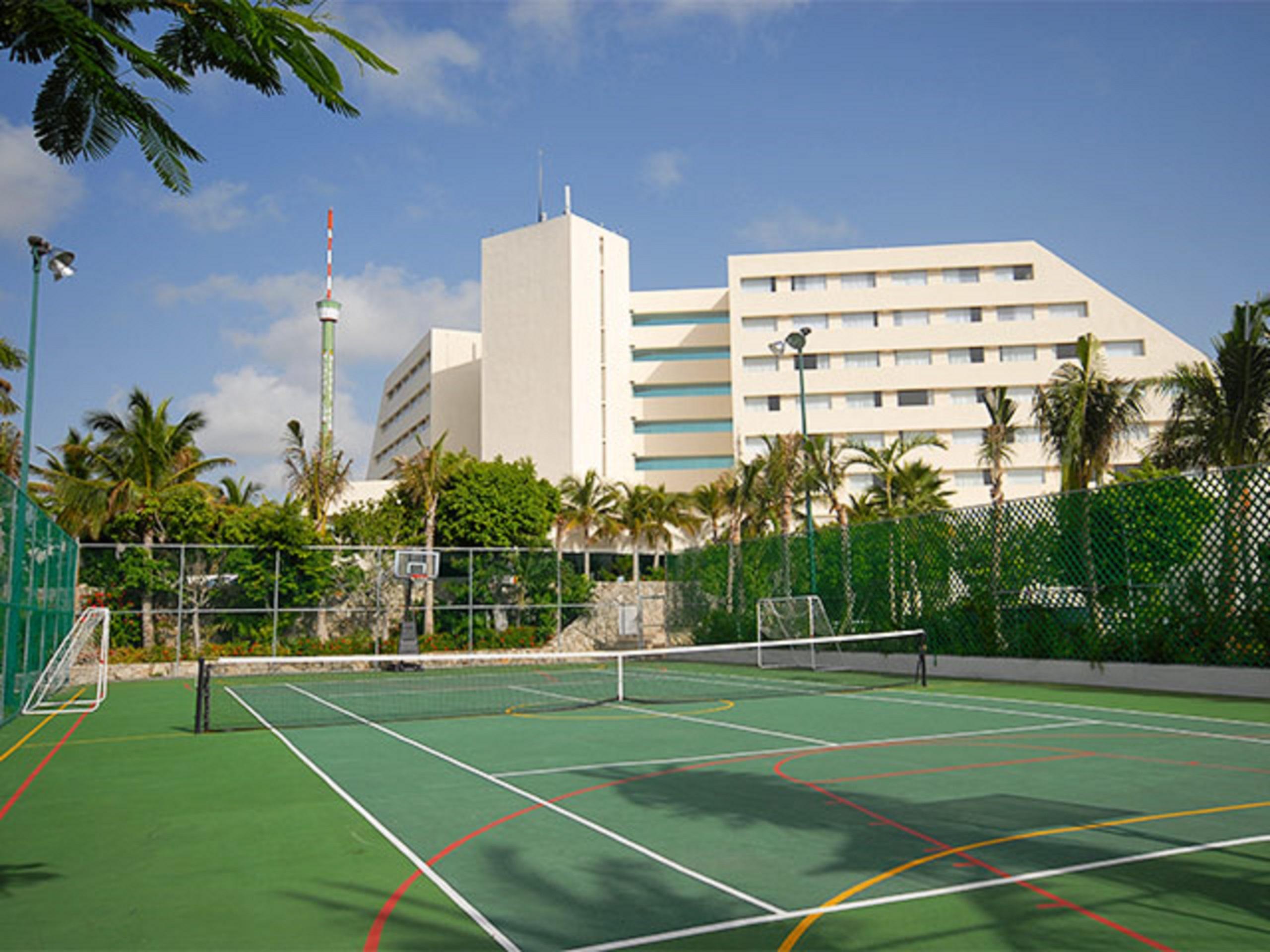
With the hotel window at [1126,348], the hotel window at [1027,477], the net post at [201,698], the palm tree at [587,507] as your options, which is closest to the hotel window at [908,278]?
the hotel window at [1126,348]

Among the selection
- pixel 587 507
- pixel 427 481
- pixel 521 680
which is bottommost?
pixel 521 680

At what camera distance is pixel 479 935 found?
205 inches

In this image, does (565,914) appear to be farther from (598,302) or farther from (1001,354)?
(1001,354)

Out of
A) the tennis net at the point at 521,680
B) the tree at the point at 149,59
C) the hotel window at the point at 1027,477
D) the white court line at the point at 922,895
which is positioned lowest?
the tennis net at the point at 521,680

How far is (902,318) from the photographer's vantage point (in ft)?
221

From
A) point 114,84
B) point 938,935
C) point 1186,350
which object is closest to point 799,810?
point 938,935

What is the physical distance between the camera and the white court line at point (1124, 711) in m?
13.1

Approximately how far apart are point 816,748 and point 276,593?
2214 cm

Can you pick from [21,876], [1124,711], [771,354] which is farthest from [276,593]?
[771,354]

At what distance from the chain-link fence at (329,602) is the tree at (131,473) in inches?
110

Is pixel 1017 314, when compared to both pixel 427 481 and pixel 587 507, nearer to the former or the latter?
pixel 587 507

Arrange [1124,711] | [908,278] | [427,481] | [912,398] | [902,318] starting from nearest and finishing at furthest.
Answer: [1124,711]
[427,481]
[912,398]
[902,318]
[908,278]

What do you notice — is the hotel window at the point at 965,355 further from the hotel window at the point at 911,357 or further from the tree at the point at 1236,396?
the tree at the point at 1236,396

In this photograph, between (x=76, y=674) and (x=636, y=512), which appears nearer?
(x=76, y=674)
